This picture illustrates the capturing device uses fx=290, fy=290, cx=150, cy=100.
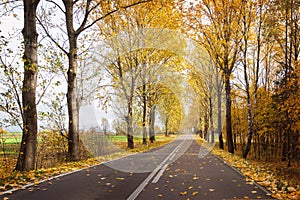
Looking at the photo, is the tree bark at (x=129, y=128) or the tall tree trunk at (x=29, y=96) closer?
the tall tree trunk at (x=29, y=96)

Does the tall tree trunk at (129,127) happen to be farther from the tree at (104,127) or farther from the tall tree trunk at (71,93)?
the tall tree trunk at (71,93)

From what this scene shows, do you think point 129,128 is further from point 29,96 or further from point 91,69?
point 29,96

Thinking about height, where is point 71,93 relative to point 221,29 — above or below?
below

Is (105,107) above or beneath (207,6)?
beneath

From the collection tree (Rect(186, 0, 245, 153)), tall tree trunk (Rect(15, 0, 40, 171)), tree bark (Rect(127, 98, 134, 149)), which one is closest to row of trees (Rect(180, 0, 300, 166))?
tree (Rect(186, 0, 245, 153))

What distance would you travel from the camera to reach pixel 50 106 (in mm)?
13531

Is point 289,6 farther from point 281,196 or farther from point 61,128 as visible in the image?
point 61,128

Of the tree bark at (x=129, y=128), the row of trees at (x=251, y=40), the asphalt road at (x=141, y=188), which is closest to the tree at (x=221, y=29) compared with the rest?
the row of trees at (x=251, y=40)

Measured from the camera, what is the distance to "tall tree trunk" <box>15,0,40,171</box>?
10.1m

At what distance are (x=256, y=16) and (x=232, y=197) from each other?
15.0 metres

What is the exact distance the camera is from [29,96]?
33.3ft

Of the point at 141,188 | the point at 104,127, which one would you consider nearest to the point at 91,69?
the point at 104,127

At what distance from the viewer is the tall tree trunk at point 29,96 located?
10.1m

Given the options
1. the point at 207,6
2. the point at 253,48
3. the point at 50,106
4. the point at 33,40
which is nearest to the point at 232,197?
the point at 33,40
